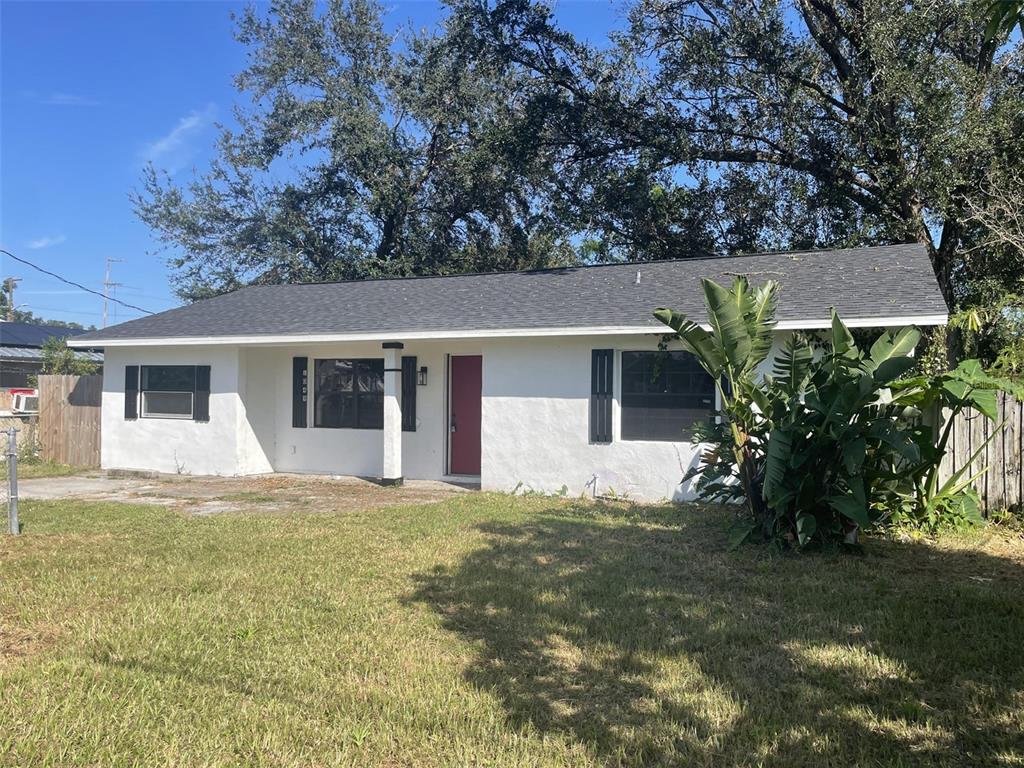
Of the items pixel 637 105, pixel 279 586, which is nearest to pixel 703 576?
pixel 279 586

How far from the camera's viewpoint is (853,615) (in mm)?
5344

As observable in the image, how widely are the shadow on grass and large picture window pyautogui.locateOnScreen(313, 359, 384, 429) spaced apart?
668 centimetres

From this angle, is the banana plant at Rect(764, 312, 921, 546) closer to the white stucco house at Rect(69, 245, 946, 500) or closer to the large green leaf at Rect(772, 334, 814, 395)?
the large green leaf at Rect(772, 334, 814, 395)

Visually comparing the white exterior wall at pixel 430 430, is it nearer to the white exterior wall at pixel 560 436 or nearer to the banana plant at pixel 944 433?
the white exterior wall at pixel 560 436

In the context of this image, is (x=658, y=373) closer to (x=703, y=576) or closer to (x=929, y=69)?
(x=703, y=576)

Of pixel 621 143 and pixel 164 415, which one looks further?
pixel 621 143

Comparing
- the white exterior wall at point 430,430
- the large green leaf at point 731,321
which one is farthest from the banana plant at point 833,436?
the white exterior wall at point 430,430

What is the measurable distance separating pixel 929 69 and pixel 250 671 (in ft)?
51.4

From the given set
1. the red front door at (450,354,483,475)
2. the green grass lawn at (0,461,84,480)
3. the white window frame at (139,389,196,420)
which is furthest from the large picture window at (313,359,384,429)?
the green grass lawn at (0,461,84,480)

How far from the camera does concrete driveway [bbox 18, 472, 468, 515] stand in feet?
34.7

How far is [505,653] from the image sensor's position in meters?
4.64

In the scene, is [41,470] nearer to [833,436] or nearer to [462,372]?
[462,372]

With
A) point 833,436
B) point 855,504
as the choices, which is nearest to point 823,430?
point 833,436

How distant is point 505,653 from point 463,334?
739 centimetres
